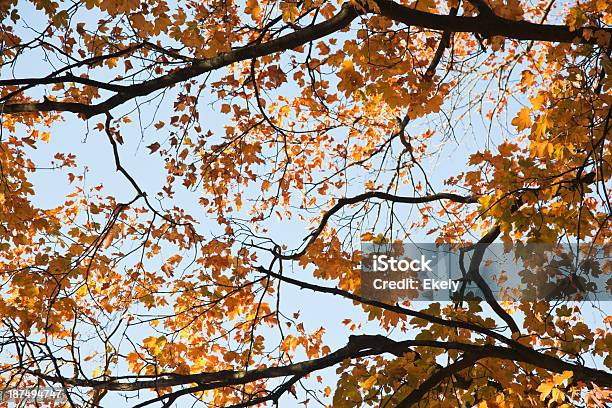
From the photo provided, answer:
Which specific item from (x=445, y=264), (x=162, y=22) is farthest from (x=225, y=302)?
(x=162, y=22)

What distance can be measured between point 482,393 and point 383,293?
136 centimetres

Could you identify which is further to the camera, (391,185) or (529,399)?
(391,185)

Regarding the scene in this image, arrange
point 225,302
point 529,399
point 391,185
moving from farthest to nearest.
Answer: point 391,185
point 225,302
point 529,399

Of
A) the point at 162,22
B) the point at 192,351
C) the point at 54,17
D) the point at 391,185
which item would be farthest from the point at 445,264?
the point at 54,17

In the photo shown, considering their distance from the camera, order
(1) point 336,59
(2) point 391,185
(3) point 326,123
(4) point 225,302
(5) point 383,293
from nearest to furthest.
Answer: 1. (1) point 336,59
2. (5) point 383,293
3. (4) point 225,302
4. (2) point 391,185
5. (3) point 326,123

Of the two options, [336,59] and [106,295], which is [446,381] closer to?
[336,59]

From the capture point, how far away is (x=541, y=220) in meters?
4.49

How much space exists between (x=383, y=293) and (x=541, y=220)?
63.7 inches

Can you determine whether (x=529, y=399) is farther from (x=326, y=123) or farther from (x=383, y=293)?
(x=326, y=123)

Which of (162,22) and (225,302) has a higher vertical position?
(162,22)

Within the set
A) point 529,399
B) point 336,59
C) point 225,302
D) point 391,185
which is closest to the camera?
point 529,399

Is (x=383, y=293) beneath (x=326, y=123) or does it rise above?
beneath

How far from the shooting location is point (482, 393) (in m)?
4.48

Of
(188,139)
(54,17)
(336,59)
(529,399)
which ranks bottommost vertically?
(529,399)
